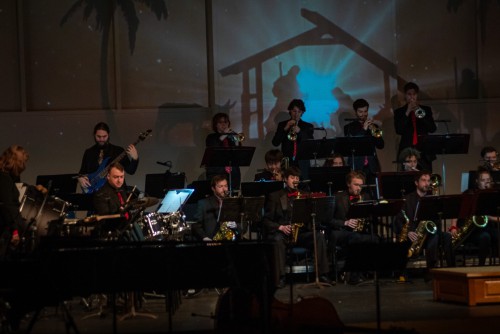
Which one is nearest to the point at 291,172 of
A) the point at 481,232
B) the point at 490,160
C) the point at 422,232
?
the point at 422,232

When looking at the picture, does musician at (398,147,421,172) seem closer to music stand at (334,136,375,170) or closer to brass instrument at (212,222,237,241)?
music stand at (334,136,375,170)

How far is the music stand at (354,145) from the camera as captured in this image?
10648 millimetres

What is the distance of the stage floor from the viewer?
7473 mm

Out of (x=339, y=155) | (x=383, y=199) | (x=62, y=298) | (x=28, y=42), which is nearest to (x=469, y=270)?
(x=383, y=199)

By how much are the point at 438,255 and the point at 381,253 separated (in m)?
4.22

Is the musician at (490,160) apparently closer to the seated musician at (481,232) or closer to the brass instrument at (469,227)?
the seated musician at (481,232)

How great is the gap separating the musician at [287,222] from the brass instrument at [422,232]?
1171 mm

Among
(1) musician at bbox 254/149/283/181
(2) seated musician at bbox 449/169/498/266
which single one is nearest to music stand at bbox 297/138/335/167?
(1) musician at bbox 254/149/283/181

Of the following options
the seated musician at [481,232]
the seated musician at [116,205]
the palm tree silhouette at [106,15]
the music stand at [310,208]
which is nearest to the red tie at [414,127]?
the seated musician at [481,232]

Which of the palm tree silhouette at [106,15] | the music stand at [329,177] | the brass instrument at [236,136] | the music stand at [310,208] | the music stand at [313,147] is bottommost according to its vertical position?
the music stand at [310,208]

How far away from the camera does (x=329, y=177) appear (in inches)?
413

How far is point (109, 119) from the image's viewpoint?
13.0 meters

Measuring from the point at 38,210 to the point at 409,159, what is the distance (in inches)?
196

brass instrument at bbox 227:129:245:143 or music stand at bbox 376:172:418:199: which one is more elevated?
brass instrument at bbox 227:129:245:143
